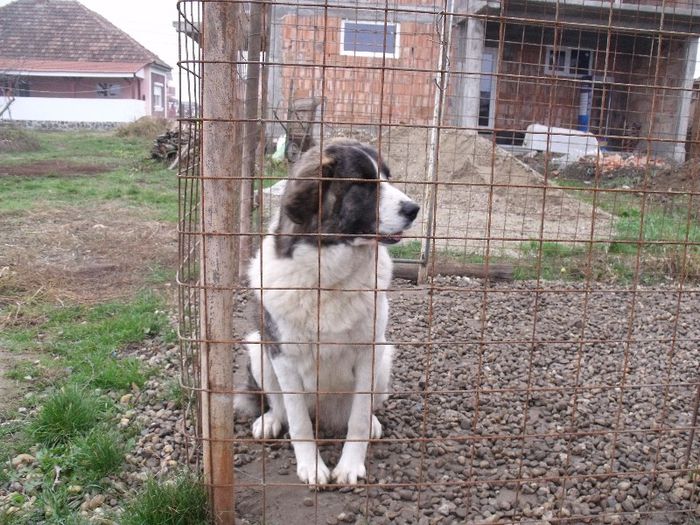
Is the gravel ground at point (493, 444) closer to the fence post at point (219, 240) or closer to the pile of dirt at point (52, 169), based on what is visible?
the fence post at point (219, 240)

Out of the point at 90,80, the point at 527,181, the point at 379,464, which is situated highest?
the point at 90,80

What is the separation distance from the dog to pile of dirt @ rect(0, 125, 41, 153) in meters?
17.1

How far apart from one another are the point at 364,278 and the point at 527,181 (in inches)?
318

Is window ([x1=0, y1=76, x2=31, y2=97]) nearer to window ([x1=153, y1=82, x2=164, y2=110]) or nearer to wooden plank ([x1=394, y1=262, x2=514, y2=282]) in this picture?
window ([x1=153, y1=82, x2=164, y2=110])

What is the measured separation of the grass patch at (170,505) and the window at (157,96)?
1469 inches

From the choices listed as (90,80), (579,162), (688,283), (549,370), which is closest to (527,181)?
(579,162)

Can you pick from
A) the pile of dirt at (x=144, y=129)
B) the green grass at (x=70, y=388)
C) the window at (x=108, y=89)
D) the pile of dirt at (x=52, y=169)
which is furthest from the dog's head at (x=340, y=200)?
the window at (x=108, y=89)

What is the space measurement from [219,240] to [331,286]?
0.71m

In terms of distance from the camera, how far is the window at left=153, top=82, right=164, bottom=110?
37188 millimetres

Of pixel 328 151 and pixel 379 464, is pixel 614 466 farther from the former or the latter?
pixel 328 151

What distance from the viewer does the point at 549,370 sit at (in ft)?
14.5

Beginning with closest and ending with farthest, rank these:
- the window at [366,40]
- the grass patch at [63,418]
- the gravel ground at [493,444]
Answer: the gravel ground at [493,444] < the grass patch at [63,418] < the window at [366,40]

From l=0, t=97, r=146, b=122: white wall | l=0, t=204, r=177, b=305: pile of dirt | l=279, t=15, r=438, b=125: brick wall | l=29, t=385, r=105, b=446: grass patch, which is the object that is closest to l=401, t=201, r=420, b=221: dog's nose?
l=29, t=385, r=105, b=446: grass patch

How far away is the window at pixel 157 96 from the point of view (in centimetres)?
3719
